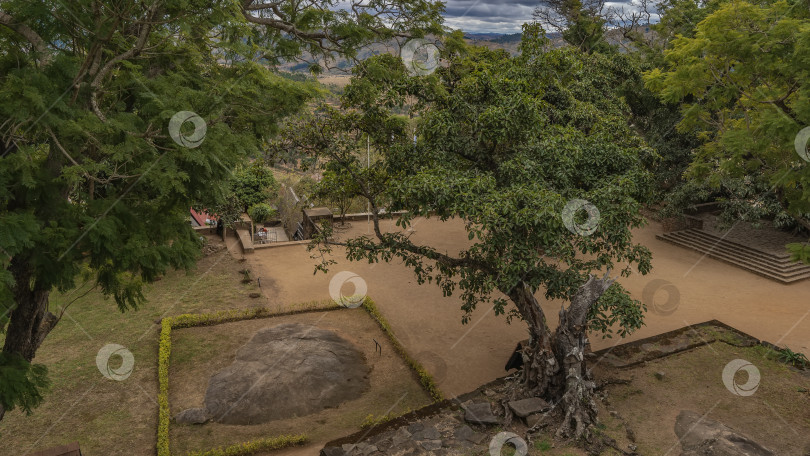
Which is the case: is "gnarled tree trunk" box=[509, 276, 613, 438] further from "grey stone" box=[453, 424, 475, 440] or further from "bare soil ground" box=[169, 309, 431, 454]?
"bare soil ground" box=[169, 309, 431, 454]

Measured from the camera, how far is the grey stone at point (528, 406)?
9001 millimetres

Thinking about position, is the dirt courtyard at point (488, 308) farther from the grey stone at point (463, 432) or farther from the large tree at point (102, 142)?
the large tree at point (102, 142)

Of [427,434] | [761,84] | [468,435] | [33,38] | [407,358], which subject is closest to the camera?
[33,38]

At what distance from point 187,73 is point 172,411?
6.63 m

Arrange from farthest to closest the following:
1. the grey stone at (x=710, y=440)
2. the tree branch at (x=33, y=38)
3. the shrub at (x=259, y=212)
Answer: the shrub at (x=259, y=212) < the grey stone at (x=710, y=440) < the tree branch at (x=33, y=38)

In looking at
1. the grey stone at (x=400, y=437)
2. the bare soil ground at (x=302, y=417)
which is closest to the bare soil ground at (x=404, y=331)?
the bare soil ground at (x=302, y=417)

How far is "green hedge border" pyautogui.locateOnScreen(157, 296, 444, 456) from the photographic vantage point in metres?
9.40

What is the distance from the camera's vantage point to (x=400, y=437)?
8.74 metres

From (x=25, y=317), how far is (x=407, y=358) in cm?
758

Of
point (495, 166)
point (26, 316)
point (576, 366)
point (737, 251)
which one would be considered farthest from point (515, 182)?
point (737, 251)

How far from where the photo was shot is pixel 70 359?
479 inches

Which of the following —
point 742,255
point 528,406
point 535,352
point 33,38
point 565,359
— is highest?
point 33,38

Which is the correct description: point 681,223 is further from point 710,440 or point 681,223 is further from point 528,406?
point 528,406

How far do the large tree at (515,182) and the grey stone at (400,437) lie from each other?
2316mm
